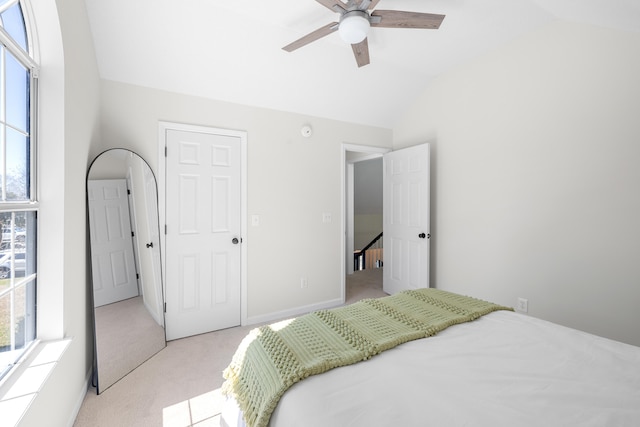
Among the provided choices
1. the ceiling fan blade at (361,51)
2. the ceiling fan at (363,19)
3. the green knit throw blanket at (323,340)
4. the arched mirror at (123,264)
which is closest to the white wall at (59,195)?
the arched mirror at (123,264)

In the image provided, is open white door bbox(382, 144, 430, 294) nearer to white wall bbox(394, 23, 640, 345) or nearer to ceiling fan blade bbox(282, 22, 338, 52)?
white wall bbox(394, 23, 640, 345)

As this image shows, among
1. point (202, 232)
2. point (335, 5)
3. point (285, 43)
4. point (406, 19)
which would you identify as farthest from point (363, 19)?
point (202, 232)

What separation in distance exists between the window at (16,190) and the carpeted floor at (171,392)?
0.70 m

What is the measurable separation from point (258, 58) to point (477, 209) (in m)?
2.59

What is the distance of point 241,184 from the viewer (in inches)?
116

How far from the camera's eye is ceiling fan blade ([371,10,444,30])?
5.41 ft

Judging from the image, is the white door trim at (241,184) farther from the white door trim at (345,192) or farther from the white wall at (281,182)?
the white door trim at (345,192)

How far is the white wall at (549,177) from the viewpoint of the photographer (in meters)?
2.02

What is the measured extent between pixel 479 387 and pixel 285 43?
9.05ft

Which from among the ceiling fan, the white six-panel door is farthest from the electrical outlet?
the white six-panel door

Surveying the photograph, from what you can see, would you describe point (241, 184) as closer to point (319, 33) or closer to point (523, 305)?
point (319, 33)

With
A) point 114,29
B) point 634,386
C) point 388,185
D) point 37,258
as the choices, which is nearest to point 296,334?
point 634,386

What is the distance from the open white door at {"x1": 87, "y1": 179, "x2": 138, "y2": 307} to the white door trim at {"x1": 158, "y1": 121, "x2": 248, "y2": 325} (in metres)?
0.35

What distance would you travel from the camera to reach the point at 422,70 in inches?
126
